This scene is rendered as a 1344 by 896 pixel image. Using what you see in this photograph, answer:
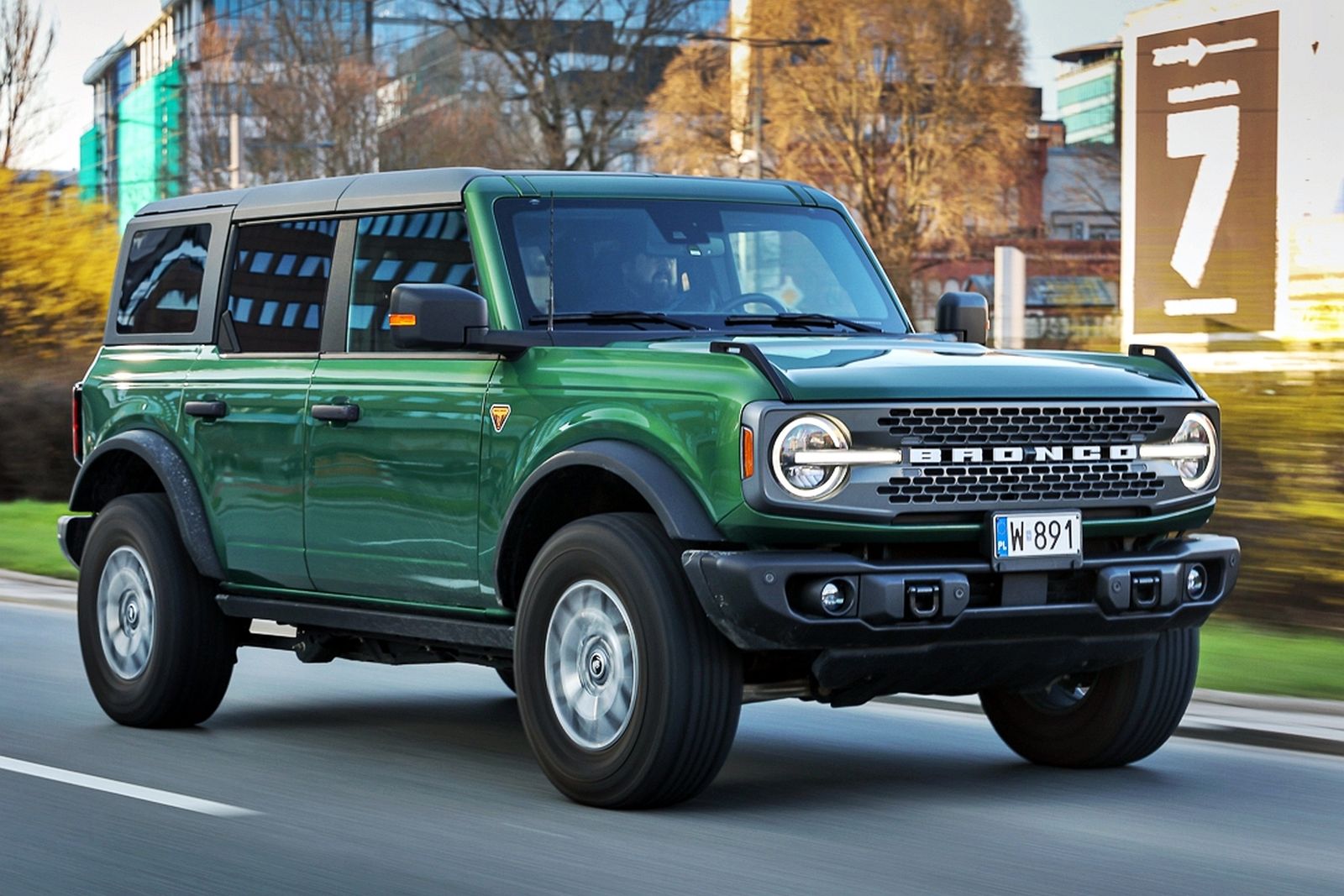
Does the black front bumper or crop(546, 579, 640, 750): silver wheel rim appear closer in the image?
the black front bumper

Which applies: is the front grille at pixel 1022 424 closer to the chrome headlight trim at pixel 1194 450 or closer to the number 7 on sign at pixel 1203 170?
the chrome headlight trim at pixel 1194 450

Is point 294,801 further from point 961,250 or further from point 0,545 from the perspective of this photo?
point 961,250

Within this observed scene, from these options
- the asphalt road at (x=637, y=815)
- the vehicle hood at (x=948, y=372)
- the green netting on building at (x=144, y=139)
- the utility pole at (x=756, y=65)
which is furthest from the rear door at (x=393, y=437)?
the green netting on building at (x=144, y=139)

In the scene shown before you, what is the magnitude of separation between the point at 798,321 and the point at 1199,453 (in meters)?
1.43

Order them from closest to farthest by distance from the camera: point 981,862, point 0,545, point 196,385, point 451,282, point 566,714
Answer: point 981,862
point 566,714
point 451,282
point 196,385
point 0,545

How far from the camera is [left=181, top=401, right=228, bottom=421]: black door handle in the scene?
28.7 ft

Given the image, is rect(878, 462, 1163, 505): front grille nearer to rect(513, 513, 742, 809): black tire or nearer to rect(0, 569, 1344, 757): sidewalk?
rect(513, 513, 742, 809): black tire

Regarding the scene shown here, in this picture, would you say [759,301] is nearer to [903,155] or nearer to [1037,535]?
[1037,535]

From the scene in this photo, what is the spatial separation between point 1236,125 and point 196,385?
30.8 meters

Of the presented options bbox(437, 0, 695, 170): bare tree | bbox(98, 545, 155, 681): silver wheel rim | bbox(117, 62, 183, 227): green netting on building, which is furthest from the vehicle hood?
bbox(117, 62, 183, 227): green netting on building

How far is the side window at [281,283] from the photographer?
8.54m

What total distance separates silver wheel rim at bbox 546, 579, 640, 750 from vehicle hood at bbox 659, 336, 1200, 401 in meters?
0.79

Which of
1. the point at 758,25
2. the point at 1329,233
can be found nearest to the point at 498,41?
the point at 758,25

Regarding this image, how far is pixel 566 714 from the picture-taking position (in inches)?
280
